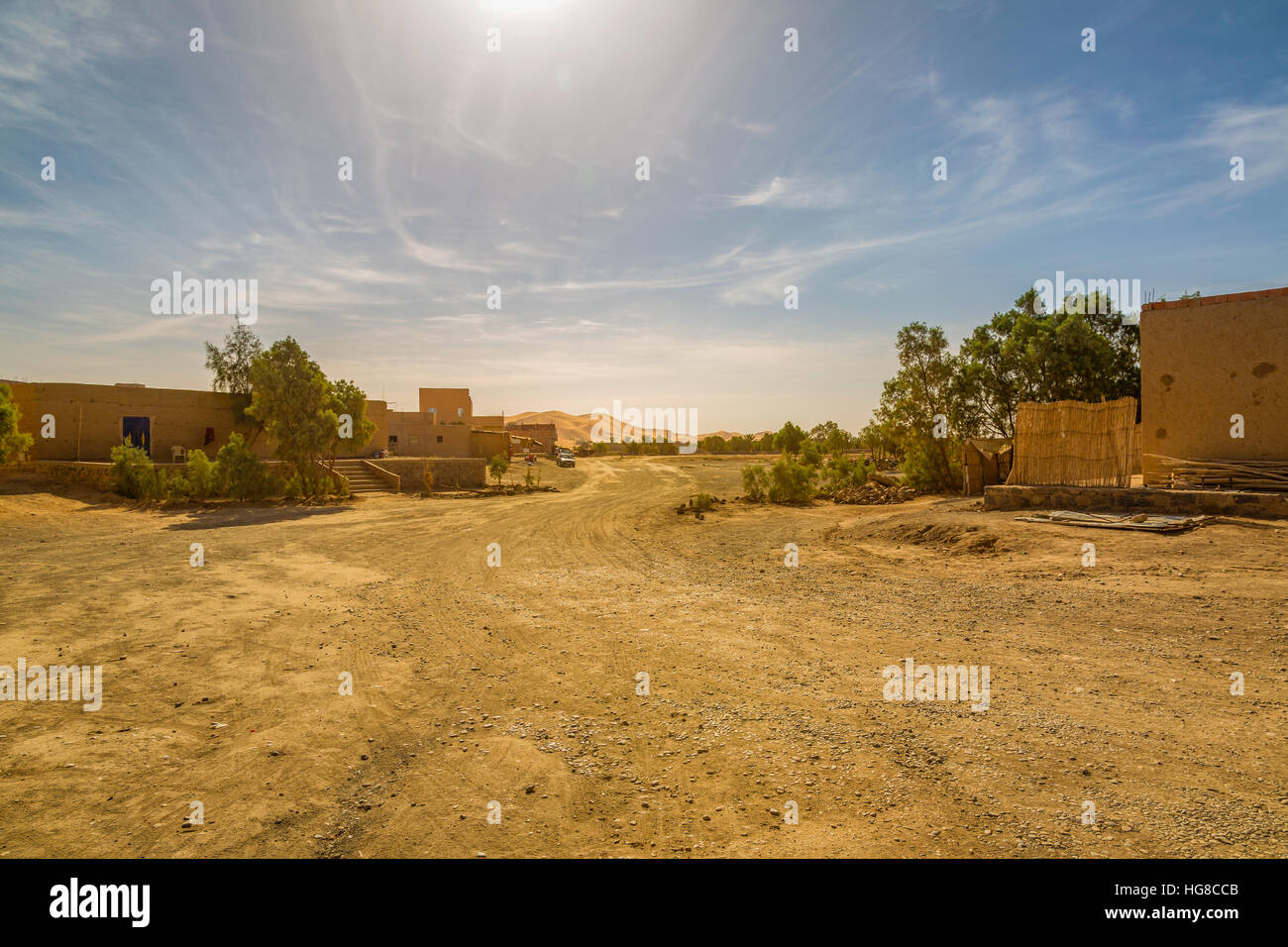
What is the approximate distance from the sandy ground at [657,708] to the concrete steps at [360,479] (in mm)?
13635

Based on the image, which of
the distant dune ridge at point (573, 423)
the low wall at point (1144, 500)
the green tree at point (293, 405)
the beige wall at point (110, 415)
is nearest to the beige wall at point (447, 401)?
the beige wall at point (110, 415)

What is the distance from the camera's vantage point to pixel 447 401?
53.6m

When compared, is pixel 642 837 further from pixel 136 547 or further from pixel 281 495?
pixel 281 495

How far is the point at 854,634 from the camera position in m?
7.18

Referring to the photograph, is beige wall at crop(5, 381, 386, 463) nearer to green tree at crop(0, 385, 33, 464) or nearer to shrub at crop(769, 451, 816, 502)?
green tree at crop(0, 385, 33, 464)

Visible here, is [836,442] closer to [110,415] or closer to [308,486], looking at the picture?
[308,486]

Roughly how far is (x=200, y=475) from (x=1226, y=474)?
92.0 feet

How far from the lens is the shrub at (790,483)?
2245cm

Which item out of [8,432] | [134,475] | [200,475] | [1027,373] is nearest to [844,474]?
[1027,373]

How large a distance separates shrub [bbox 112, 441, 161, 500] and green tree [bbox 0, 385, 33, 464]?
301 cm

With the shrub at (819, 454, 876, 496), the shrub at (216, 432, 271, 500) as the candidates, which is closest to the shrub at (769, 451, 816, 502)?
the shrub at (819, 454, 876, 496)

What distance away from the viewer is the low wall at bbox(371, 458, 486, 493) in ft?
88.4
